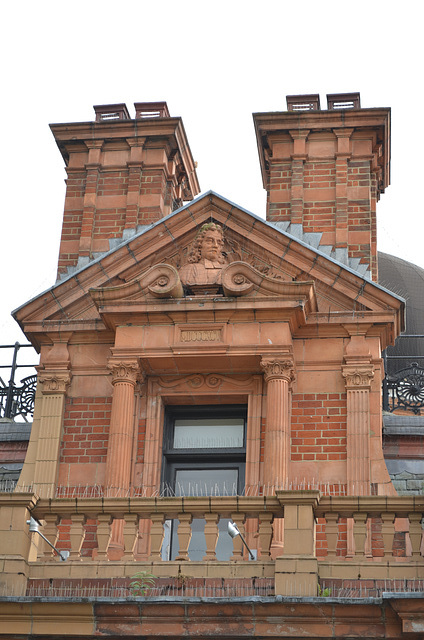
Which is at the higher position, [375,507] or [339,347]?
[339,347]

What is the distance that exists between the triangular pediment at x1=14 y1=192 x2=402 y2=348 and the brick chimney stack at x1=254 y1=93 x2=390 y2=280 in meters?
1.44

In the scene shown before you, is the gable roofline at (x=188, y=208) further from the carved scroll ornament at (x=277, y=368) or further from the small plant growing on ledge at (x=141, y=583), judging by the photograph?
the small plant growing on ledge at (x=141, y=583)

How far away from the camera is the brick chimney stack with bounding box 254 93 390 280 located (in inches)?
1007

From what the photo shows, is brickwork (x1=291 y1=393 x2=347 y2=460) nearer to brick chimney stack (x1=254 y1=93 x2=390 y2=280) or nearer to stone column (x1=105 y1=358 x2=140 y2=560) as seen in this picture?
stone column (x1=105 y1=358 x2=140 y2=560)

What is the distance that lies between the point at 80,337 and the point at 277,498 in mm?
6750

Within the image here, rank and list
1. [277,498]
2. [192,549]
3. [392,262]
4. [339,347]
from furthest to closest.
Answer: [392,262]
[339,347]
[192,549]
[277,498]

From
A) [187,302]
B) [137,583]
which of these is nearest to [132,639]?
[137,583]

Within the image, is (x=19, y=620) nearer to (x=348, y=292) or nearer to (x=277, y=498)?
(x=277, y=498)

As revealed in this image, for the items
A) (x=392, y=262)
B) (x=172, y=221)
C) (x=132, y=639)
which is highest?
(x=392, y=262)

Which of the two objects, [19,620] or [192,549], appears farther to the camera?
[192,549]

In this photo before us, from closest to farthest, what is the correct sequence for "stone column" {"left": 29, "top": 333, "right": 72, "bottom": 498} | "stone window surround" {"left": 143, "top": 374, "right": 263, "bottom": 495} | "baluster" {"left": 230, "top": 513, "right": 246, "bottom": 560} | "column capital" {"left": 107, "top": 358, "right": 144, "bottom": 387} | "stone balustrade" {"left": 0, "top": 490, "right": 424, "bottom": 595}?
"stone balustrade" {"left": 0, "top": 490, "right": 424, "bottom": 595}
"baluster" {"left": 230, "top": 513, "right": 246, "bottom": 560}
"stone column" {"left": 29, "top": 333, "right": 72, "bottom": 498}
"stone window surround" {"left": 143, "top": 374, "right": 263, "bottom": 495}
"column capital" {"left": 107, "top": 358, "right": 144, "bottom": 387}

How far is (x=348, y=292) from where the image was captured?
931 inches

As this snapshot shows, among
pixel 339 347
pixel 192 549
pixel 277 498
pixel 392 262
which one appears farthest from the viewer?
pixel 392 262

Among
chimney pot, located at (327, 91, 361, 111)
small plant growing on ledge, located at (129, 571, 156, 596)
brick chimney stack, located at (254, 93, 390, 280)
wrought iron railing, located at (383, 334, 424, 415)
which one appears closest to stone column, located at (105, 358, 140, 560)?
small plant growing on ledge, located at (129, 571, 156, 596)
